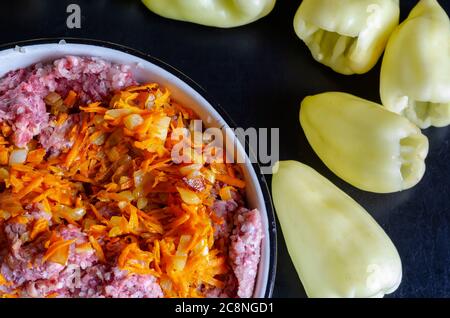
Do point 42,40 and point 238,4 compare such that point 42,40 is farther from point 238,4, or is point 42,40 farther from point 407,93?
point 407,93

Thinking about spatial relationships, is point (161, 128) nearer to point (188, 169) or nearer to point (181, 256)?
point (188, 169)

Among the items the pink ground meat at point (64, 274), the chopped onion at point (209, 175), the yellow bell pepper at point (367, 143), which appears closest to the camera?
the pink ground meat at point (64, 274)

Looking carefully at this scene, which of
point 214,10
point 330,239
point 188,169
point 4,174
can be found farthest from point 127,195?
point 214,10

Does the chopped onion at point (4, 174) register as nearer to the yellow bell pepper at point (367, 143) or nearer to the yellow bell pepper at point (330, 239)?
the yellow bell pepper at point (330, 239)

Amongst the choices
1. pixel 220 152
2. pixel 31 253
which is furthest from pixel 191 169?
pixel 31 253

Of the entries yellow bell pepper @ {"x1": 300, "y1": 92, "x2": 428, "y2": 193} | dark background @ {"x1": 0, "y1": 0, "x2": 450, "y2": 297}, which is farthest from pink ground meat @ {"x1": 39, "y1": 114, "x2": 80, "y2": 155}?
yellow bell pepper @ {"x1": 300, "y1": 92, "x2": 428, "y2": 193}

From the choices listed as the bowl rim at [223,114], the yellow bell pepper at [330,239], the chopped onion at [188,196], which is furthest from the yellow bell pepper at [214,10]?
the chopped onion at [188,196]
